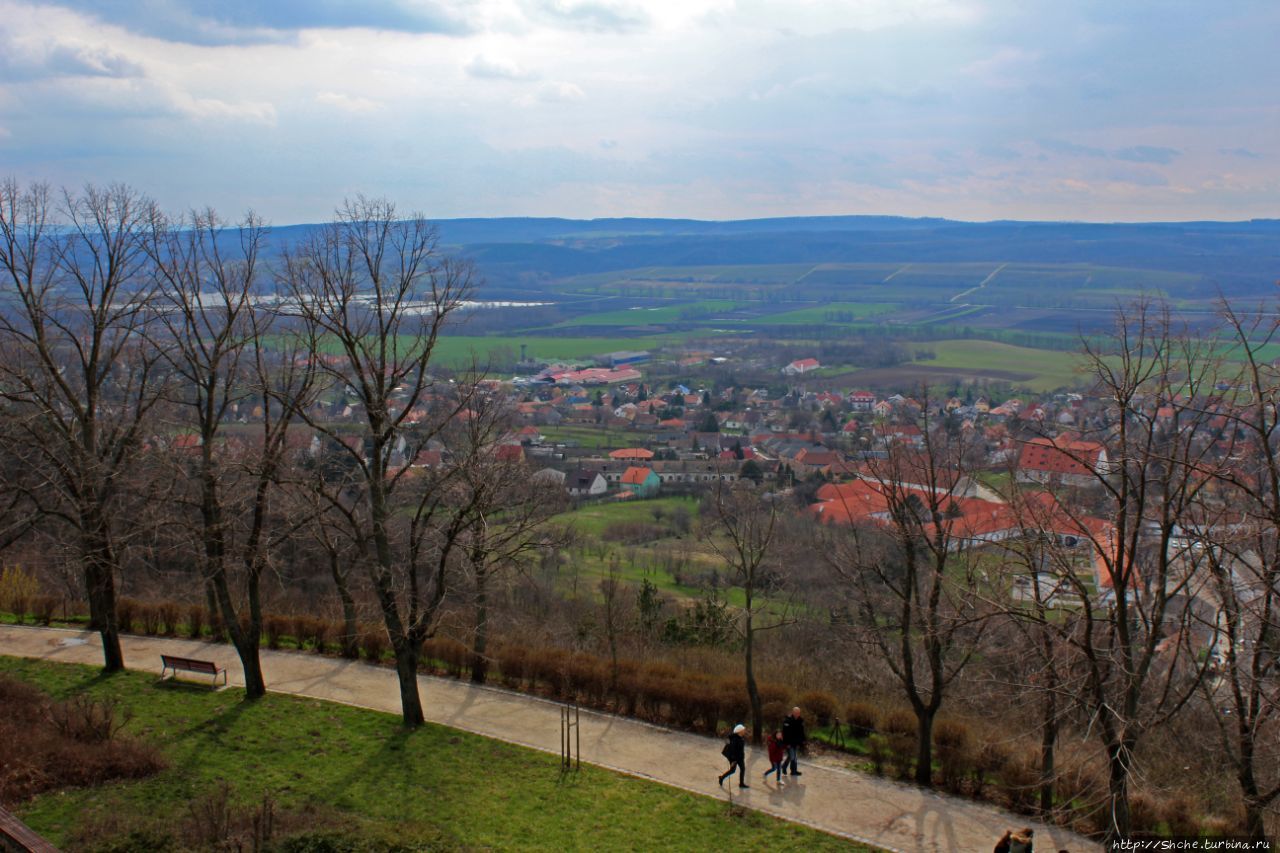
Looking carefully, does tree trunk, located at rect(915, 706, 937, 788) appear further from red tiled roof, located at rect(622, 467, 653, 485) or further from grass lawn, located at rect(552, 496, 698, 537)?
red tiled roof, located at rect(622, 467, 653, 485)

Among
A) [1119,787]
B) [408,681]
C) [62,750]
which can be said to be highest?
[1119,787]

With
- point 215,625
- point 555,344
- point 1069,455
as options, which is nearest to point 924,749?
point 1069,455

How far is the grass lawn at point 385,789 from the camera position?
1056 centimetres

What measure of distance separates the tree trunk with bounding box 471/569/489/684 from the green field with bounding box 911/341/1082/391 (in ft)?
261

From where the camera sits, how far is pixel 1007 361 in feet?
349

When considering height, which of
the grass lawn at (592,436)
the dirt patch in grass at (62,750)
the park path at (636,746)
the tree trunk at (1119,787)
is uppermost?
the tree trunk at (1119,787)

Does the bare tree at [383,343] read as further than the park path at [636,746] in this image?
Yes

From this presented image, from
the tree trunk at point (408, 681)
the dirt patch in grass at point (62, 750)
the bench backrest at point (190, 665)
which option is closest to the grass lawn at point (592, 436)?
the bench backrest at point (190, 665)

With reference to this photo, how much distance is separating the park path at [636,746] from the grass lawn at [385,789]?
590 millimetres

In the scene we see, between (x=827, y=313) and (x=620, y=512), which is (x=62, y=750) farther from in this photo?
(x=827, y=313)

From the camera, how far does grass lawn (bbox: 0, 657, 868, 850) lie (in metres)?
10.6

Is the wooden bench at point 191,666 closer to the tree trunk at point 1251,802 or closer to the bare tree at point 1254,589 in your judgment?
the bare tree at point 1254,589

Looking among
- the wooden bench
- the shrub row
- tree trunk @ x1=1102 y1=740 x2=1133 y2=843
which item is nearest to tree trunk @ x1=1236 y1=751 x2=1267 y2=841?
tree trunk @ x1=1102 y1=740 x2=1133 y2=843

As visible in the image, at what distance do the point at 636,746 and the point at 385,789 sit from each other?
3978 mm
